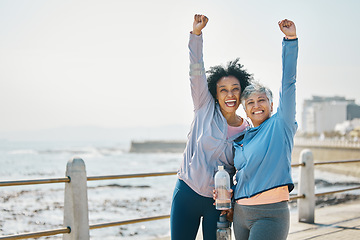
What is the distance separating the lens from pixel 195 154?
2762 millimetres

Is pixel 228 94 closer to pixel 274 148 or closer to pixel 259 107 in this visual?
pixel 259 107

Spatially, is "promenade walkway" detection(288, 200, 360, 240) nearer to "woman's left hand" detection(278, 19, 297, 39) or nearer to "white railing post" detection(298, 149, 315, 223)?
"white railing post" detection(298, 149, 315, 223)

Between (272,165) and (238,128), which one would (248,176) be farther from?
(238,128)

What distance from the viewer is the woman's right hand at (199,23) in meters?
2.76

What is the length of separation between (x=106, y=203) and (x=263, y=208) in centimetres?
1987

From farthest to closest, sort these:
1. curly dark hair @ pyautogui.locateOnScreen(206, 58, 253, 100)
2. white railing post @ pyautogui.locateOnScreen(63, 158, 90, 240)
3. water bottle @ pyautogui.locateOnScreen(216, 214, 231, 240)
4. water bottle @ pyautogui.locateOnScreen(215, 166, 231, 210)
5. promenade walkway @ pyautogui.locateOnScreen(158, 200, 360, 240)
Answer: promenade walkway @ pyautogui.locateOnScreen(158, 200, 360, 240) → white railing post @ pyautogui.locateOnScreen(63, 158, 90, 240) → curly dark hair @ pyautogui.locateOnScreen(206, 58, 253, 100) → water bottle @ pyautogui.locateOnScreen(216, 214, 231, 240) → water bottle @ pyautogui.locateOnScreen(215, 166, 231, 210)

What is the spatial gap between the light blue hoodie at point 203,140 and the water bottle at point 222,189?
0.14 m

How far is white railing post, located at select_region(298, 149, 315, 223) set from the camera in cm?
596

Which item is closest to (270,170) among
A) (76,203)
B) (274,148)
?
(274,148)

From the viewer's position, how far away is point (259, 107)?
2607mm

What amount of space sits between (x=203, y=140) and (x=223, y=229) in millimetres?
551

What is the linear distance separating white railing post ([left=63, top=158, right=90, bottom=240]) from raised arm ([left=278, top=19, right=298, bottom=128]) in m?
1.93

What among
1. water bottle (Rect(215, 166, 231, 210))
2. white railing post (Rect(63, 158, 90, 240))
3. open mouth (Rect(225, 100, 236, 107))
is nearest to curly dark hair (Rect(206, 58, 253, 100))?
open mouth (Rect(225, 100, 236, 107))

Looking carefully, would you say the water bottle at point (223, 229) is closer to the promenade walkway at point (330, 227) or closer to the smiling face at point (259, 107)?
the smiling face at point (259, 107)
